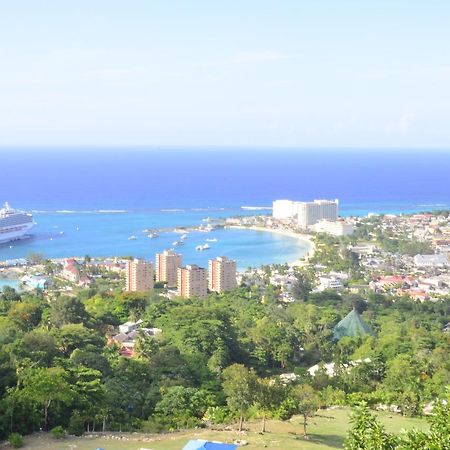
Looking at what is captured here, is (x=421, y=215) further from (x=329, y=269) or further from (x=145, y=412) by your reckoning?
(x=145, y=412)

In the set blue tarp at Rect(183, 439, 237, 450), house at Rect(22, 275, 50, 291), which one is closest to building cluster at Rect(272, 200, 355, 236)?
house at Rect(22, 275, 50, 291)

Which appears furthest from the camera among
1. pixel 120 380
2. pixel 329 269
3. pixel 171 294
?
pixel 329 269

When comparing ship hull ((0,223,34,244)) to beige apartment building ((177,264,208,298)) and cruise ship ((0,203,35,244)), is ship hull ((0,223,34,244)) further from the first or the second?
A: beige apartment building ((177,264,208,298))

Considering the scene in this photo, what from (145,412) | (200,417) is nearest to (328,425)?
(200,417)

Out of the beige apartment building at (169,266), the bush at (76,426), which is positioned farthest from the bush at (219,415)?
the beige apartment building at (169,266)

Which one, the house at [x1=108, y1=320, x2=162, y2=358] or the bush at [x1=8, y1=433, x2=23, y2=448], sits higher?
the bush at [x1=8, y1=433, x2=23, y2=448]

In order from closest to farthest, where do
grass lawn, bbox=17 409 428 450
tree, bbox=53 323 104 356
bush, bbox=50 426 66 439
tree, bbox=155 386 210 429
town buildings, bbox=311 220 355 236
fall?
grass lawn, bbox=17 409 428 450 < bush, bbox=50 426 66 439 < tree, bbox=155 386 210 429 < tree, bbox=53 323 104 356 < town buildings, bbox=311 220 355 236
